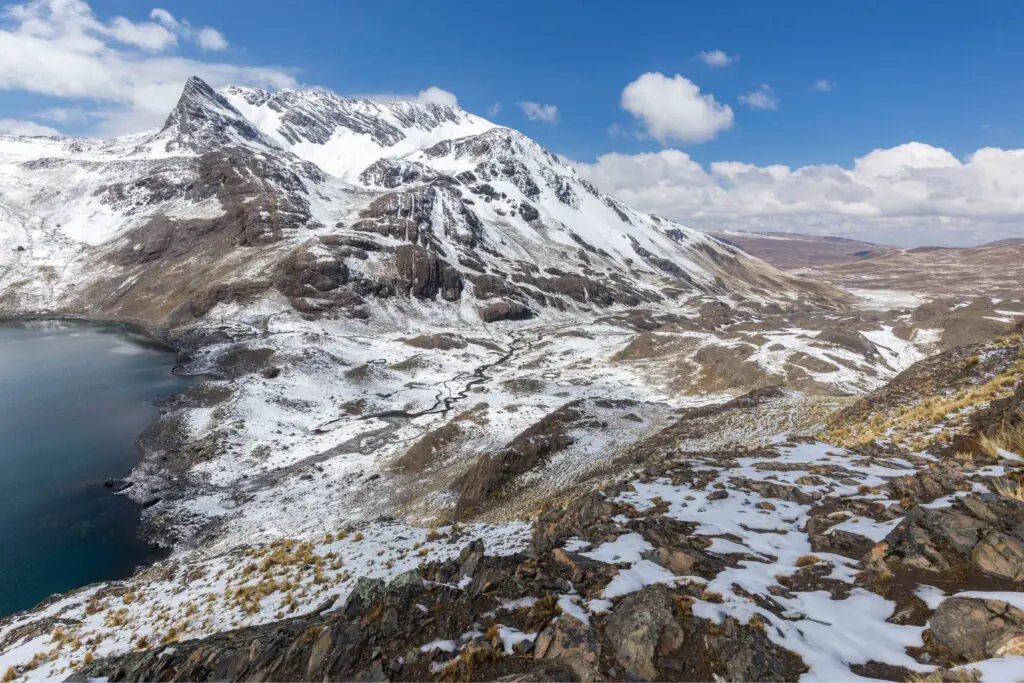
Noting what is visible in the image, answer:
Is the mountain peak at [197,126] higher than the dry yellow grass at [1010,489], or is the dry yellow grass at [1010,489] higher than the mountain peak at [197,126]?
the mountain peak at [197,126]

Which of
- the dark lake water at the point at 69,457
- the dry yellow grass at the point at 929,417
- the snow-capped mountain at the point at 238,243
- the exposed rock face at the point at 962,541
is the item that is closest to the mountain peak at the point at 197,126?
the snow-capped mountain at the point at 238,243

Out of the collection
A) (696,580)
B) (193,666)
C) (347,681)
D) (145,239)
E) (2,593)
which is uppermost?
(145,239)

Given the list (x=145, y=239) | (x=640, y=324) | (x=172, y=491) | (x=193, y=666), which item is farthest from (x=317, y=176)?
(x=193, y=666)

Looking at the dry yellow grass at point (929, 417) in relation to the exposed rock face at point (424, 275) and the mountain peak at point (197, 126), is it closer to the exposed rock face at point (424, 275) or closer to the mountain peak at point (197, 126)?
the exposed rock face at point (424, 275)

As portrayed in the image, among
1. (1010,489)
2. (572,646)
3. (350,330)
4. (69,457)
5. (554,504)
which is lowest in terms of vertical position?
(69,457)

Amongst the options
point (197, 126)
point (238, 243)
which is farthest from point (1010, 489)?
point (197, 126)

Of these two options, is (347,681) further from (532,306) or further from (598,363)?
(532,306)

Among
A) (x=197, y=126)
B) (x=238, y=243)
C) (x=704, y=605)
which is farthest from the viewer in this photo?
(x=197, y=126)

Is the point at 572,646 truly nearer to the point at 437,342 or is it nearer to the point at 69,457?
the point at 69,457
